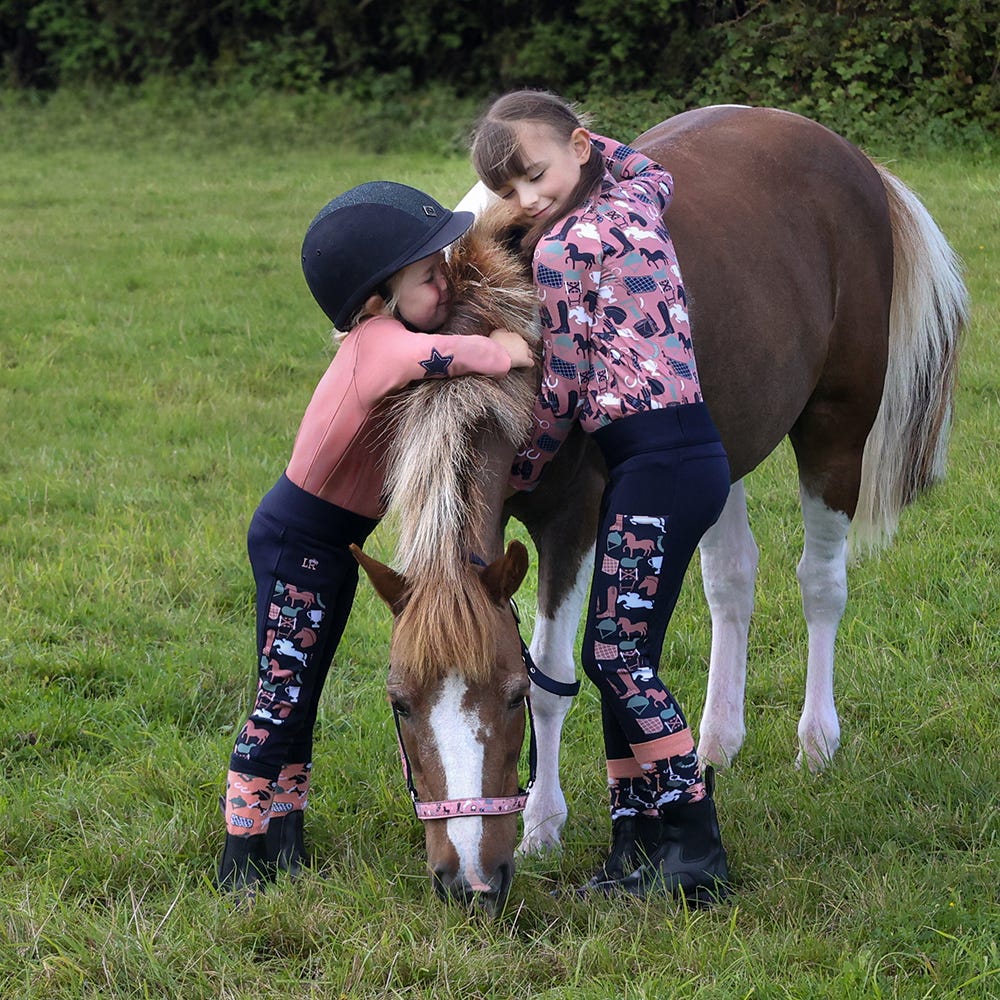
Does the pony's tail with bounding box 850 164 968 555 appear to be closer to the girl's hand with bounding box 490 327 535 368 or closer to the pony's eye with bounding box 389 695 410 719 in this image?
the girl's hand with bounding box 490 327 535 368

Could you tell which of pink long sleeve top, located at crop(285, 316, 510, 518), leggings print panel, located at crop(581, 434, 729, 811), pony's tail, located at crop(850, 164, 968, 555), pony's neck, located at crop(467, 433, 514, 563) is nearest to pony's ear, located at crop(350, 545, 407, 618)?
pony's neck, located at crop(467, 433, 514, 563)

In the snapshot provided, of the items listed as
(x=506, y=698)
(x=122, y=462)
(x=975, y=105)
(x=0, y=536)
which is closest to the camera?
(x=506, y=698)

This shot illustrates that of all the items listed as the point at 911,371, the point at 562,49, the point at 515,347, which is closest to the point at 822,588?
the point at 911,371

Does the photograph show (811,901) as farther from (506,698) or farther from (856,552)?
(856,552)

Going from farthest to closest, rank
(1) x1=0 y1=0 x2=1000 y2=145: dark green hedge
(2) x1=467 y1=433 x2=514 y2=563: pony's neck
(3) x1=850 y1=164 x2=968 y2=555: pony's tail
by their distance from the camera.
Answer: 1. (1) x1=0 y1=0 x2=1000 y2=145: dark green hedge
2. (3) x1=850 y1=164 x2=968 y2=555: pony's tail
3. (2) x1=467 y1=433 x2=514 y2=563: pony's neck

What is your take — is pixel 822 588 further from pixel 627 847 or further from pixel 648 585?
pixel 648 585

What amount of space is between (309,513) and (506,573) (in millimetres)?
568

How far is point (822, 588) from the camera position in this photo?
370 centimetres

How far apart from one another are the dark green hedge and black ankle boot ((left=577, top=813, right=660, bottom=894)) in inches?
432

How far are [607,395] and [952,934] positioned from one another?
1.24m

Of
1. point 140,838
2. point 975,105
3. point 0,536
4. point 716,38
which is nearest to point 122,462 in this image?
point 0,536

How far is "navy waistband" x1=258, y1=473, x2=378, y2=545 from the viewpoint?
2678 mm

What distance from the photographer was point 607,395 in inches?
97.7

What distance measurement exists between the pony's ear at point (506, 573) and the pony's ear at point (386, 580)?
0.15 m
